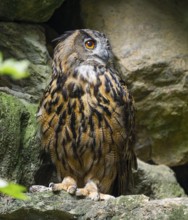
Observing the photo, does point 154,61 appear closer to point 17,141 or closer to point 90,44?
point 90,44

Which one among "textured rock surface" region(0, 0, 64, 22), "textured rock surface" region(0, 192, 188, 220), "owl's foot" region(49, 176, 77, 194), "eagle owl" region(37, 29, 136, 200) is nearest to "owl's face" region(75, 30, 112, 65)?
"eagle owl" region(37, 29, 136, 200)

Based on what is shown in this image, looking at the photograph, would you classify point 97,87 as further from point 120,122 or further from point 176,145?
point 176,145

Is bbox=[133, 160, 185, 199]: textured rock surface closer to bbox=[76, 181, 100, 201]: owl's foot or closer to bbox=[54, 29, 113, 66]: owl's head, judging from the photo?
bbox=[76, 181, 100, 201]: owl's foot

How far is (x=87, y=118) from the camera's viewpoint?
228cm

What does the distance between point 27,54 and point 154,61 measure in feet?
2.92

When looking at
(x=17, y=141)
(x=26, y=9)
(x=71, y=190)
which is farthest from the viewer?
(x=26, y=9)

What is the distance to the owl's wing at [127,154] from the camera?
95.9 inches

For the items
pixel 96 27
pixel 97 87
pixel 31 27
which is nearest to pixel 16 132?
pixel 97 87

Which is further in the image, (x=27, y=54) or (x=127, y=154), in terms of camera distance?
(x=27, y=54)

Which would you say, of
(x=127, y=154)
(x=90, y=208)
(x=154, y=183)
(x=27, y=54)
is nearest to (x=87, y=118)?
(x=127, y=154)

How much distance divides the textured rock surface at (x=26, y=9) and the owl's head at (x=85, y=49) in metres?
0.42

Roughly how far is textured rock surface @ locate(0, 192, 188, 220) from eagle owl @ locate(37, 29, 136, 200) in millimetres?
250

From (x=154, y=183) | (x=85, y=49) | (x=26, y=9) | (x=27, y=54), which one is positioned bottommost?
(x=154, y=183)

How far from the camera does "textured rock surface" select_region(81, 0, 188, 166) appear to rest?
3092mm
